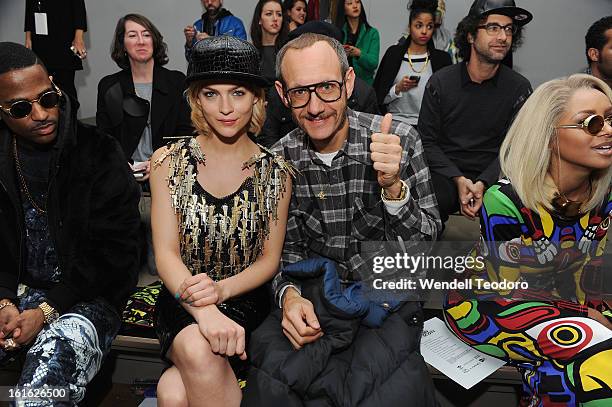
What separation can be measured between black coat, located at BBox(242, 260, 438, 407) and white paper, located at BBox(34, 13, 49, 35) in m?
4.75

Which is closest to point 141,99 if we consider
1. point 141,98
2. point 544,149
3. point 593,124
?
point 141,98

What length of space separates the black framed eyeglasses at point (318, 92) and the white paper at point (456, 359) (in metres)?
1.06

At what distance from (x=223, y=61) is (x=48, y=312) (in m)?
1.13

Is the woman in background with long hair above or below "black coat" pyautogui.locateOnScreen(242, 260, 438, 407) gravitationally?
above

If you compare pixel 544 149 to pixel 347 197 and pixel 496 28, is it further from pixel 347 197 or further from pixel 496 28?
pixel 496 28

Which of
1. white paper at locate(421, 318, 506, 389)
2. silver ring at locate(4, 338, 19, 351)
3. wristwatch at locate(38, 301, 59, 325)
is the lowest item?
white paper at locate(421, 318, 506, 389)

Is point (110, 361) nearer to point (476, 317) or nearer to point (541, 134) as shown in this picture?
point (476, 317)

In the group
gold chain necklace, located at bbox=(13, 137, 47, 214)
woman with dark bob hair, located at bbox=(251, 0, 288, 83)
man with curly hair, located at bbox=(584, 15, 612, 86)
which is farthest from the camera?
woman with dark bob hair, located at bbox=(251, 0, 288, 83)

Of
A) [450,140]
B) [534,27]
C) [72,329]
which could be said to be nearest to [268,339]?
[72,329]

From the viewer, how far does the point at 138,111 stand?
142 inches

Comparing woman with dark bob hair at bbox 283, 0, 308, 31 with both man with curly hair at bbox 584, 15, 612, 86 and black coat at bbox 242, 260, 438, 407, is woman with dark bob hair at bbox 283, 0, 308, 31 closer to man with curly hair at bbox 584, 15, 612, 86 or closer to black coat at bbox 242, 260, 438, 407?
man with curly hair at bbox 584, 15, 612, 86

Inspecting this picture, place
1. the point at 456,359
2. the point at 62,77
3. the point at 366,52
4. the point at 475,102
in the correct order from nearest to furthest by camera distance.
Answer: the point at 456,359 < the point at 475,102 < the point at 366,52 < the point at 62,77

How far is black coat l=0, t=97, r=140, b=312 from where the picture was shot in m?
2.09

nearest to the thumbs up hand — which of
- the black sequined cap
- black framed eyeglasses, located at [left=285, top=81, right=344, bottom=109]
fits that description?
black framed eyeglasses, located at [left=285, top=81, right=344, bottom=109]
